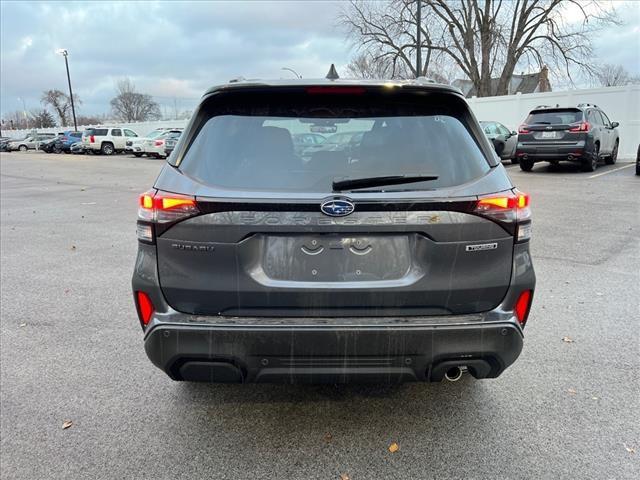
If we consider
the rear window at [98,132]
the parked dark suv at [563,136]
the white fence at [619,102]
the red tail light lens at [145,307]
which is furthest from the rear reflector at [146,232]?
the rear window at [98,132]

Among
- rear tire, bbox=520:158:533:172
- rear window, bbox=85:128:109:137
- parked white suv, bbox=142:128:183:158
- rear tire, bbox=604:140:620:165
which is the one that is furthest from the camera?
rear window, bbox=85:128:109:137

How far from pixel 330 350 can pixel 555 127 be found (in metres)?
13.9

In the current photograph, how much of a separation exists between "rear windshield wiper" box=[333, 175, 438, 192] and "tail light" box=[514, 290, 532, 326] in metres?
0.72

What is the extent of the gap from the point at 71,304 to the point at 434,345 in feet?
12.6

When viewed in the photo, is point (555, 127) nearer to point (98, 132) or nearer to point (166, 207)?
point (166, 207)

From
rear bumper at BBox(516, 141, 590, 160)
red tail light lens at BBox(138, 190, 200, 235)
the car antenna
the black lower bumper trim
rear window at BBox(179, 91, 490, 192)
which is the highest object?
the car antenna

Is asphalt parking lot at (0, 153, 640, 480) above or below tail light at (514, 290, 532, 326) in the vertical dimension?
below

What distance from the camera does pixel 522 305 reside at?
2.35 metres

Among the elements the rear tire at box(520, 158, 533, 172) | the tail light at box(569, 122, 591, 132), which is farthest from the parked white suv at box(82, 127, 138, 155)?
the tail light at box(569, 122, 591, 132)

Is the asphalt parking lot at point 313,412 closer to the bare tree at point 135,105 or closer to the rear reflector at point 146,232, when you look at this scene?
the rear reflector at point 146,232

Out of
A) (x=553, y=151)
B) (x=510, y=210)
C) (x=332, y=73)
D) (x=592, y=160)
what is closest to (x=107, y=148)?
(x=553, y=151)

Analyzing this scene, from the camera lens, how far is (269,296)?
2193 mm

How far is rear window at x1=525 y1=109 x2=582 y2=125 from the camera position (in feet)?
44.6

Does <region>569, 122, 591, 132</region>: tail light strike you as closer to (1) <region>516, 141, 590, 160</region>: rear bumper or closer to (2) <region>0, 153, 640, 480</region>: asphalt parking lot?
(1) <region>516, 141, 590, 160</region>: rear bumper
